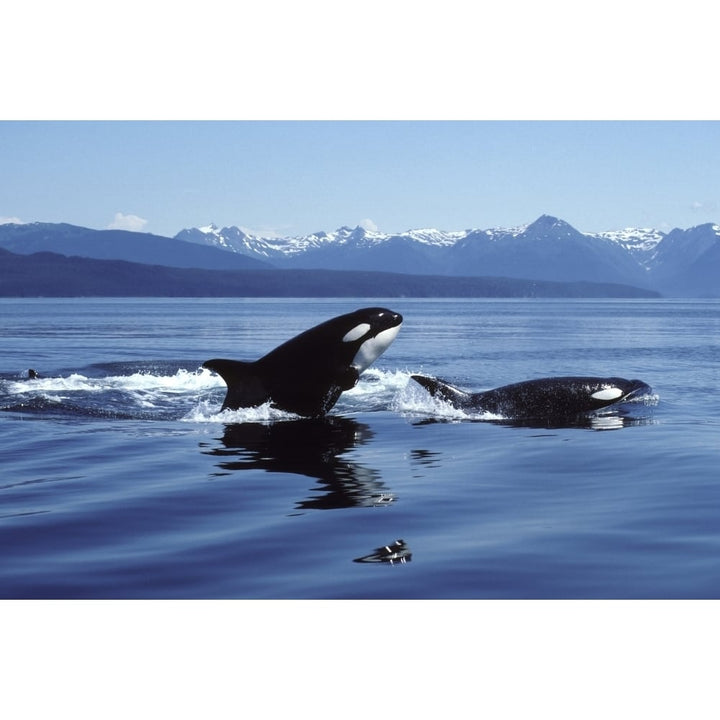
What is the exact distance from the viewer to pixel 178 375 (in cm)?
2719

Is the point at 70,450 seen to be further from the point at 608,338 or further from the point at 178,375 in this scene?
the point at 608,338

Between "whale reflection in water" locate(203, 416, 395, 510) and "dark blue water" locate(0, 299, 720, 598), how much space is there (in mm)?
51

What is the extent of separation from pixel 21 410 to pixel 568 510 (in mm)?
12895

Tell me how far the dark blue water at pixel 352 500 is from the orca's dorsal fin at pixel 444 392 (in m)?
0.28

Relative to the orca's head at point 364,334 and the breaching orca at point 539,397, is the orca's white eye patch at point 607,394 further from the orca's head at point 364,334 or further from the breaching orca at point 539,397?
the orca's head at point 364,334

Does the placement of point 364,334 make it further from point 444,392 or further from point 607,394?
point 607,394

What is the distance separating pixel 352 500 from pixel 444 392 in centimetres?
903

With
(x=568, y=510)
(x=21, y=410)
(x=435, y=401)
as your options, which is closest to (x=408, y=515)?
(x=568, y=510)

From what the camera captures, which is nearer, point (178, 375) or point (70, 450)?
point (70, 450)

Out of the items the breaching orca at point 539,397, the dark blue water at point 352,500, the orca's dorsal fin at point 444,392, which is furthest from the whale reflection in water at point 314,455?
the breaching orca at point 539,397

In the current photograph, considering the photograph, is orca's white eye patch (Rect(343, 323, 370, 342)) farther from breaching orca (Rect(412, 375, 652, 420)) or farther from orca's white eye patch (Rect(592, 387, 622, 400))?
orca's white eye patch (Rect(592, 387, 622, 400))

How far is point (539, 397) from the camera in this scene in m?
19.6

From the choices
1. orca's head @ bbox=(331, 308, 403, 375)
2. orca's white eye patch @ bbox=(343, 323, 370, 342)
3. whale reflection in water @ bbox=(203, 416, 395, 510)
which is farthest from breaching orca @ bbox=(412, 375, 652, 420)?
whale reflection in water @ bbox=(203, 416, 395, 510)

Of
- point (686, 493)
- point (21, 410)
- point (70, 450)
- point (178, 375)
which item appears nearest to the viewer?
point (686, 493)
